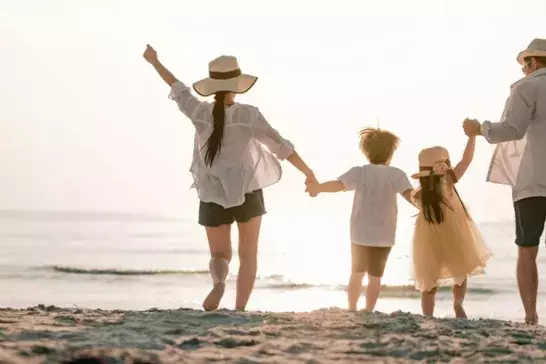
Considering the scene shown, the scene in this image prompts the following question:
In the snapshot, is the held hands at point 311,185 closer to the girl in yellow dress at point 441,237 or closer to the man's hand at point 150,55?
the girl in yellow dress at point 441,237

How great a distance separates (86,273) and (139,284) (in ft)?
11.3

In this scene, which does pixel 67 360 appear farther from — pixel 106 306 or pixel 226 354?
Result: pixel 106 306

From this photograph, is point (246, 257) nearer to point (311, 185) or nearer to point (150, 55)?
point (311, 185)

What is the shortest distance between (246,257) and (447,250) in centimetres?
191

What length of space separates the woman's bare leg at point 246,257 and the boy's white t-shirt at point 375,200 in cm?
122

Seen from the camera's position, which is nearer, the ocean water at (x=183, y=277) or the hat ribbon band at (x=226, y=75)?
the hat ribbon band at (x=226, y=75)

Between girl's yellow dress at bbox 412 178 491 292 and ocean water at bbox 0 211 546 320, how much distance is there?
3.64 m

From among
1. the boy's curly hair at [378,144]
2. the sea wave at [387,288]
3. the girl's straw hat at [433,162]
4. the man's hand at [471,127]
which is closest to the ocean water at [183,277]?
the sea wave at [387,288]

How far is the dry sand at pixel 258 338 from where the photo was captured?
417 centimetres

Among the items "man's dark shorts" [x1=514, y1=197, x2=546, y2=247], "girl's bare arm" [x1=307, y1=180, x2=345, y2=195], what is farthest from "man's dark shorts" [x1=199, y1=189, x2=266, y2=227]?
"man's dark shorts" [x1=514, y1=197, x2=546, y2=247]

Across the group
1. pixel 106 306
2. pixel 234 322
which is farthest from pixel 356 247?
pixel 106 306

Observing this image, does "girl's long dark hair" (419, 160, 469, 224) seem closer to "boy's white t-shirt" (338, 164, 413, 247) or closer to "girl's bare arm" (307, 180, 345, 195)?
"boy's white t-shirt" (338, 164, 413, 247)

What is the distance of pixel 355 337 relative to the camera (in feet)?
16.4

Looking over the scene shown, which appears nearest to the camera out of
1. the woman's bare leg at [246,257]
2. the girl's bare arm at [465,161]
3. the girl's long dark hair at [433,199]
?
the woman's bare leg at [246,257]
